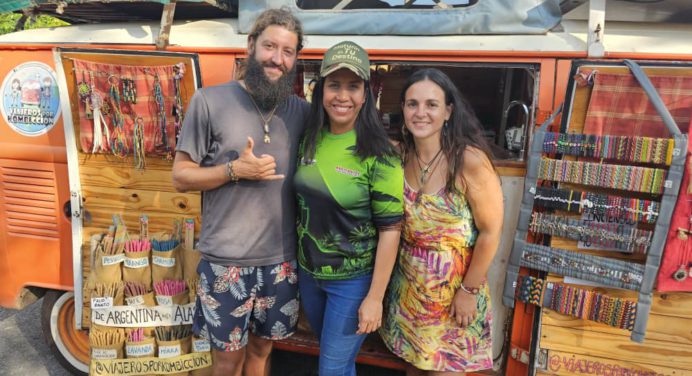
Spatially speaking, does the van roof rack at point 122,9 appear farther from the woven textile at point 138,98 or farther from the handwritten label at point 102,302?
the handwritten label at point 102,302

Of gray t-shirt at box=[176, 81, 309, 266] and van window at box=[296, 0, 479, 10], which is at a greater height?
van window at box=[296, 0, 479, 10]

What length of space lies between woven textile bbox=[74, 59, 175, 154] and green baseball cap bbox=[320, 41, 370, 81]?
3.96 ft

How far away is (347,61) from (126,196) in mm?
1829

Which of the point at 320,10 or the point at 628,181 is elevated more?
the point at 320,10

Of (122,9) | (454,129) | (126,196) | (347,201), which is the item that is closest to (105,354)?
(126,196)

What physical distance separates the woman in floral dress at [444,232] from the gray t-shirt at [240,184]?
1.79 feet

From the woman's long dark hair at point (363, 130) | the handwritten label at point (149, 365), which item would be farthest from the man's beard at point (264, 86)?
the handwritten label at point (149, 365)

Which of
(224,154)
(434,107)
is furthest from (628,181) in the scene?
(224,154)

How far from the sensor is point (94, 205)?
2.85 meters

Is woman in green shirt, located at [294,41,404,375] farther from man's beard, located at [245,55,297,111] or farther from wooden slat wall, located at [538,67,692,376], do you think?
wooden slat wall, located at [538,67,692,376]

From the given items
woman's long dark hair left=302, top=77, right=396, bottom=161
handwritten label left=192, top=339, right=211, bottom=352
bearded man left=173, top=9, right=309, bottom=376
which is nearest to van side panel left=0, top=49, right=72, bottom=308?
handwritten label left=192, top=339, right=211, bottom=352

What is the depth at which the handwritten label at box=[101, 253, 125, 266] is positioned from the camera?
8.37ft

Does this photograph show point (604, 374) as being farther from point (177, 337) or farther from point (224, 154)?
point (177, 337)

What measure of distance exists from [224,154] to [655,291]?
2.09m
